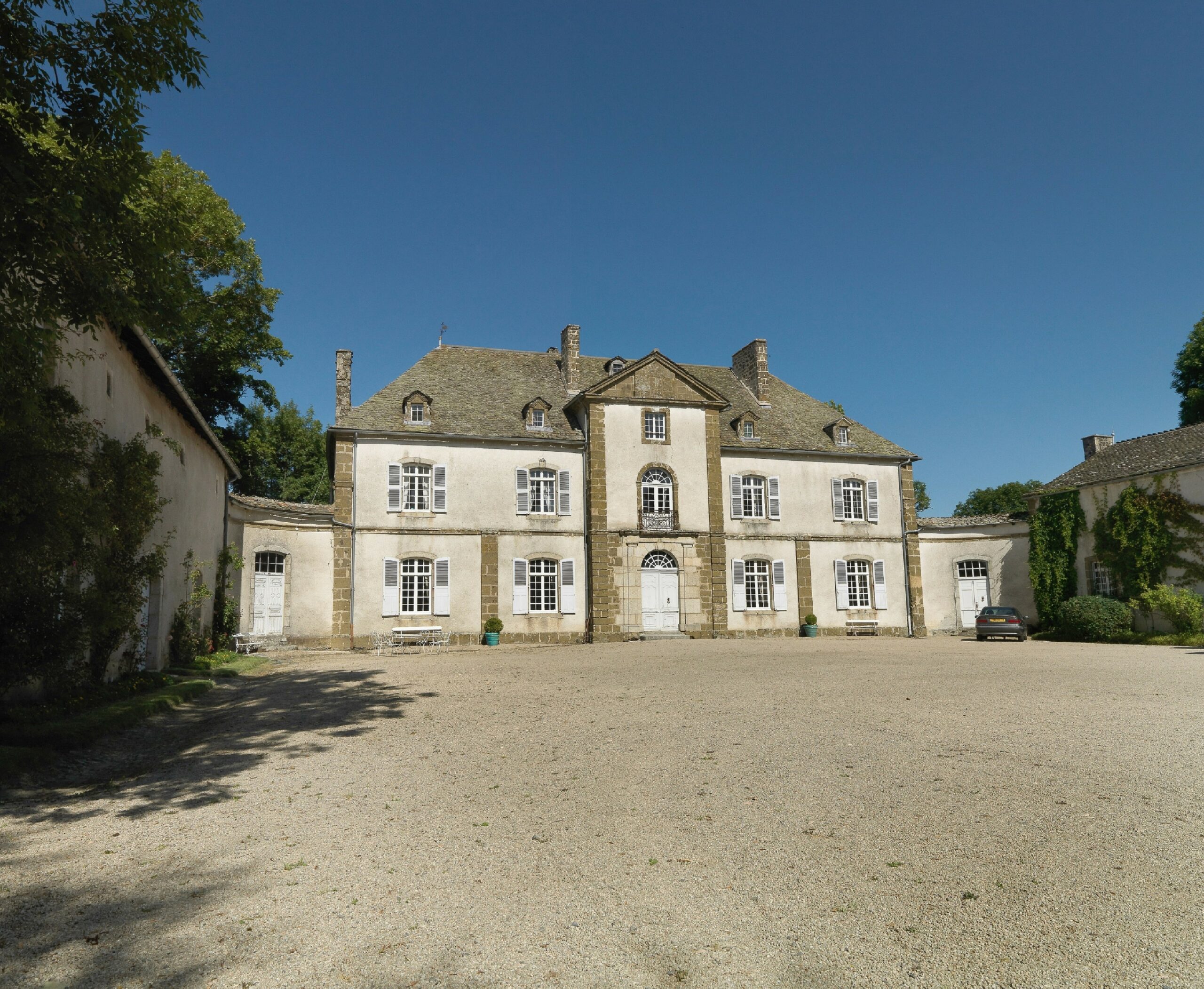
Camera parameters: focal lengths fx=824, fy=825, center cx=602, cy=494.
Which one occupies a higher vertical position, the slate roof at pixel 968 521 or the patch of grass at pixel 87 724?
the slate roof at pixel 968 521

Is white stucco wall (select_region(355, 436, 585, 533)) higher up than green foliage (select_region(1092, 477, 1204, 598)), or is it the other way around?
white stucco wall (select_region(355, 436, 585, 533))

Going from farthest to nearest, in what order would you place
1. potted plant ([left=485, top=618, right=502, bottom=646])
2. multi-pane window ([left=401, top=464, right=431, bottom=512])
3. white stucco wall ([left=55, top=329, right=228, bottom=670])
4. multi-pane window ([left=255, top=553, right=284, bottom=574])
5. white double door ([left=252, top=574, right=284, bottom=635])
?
multi-pane window ([left=401, top=464, right=431, bottom=512]), potted plant ([left=485, top=618, right=502, bottom=646]), multi-pane window ([left=255, top=553, right=284, bottom=574]), white double door ([left=252, top=574, right=284, bottom=635]), white stucco wall ([left=55, top=329, right=228, bottom=670])

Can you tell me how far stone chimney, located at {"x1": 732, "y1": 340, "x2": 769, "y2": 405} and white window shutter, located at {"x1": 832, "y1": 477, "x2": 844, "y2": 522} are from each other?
3594 millimetres

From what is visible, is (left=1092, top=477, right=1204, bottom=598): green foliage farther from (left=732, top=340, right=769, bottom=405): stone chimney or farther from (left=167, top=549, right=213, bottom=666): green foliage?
(left=167, top=549, right=213, bottom=666): green foliage

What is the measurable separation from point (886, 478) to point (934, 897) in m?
24.2

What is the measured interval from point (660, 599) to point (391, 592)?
24.7 ft

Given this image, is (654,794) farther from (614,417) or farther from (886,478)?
(886,478)

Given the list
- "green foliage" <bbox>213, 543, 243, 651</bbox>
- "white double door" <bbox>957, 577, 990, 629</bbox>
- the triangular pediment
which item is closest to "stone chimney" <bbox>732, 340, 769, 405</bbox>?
the triangular pediment

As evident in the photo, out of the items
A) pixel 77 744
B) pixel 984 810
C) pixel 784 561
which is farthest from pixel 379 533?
pixel 984 810

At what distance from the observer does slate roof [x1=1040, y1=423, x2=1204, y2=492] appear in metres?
22.8

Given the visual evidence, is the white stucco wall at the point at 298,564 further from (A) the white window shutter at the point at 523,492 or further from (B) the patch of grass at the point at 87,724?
(B) the patch of grass at the point at 87,724

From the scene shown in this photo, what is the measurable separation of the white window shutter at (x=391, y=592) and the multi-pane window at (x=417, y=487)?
162 centimetres

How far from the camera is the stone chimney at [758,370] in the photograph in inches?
1091

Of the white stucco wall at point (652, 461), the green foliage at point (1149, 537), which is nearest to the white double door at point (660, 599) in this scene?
the white stucco wall at point (652, 461)
